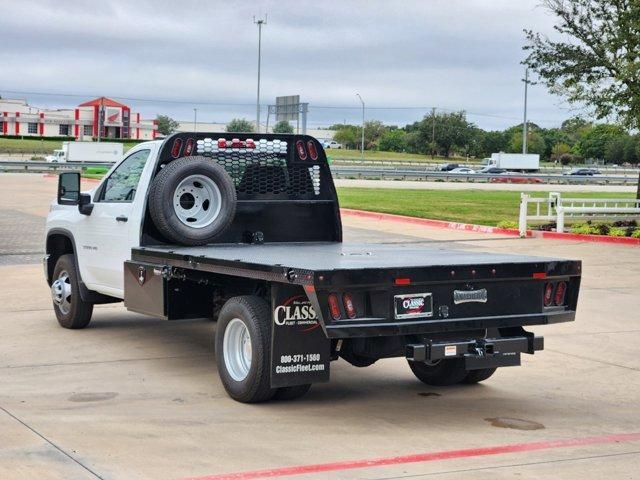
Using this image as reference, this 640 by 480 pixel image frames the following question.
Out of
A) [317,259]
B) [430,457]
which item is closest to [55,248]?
[317,259]

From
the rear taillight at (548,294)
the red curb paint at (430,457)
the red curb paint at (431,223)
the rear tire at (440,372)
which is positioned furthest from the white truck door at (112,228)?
the red curb paint at (431,223)

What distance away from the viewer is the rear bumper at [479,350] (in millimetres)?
7340

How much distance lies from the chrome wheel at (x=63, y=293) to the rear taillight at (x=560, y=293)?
5.42m

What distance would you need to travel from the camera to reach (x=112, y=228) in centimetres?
1018

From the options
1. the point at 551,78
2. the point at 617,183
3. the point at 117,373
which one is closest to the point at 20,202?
the point at 551,78

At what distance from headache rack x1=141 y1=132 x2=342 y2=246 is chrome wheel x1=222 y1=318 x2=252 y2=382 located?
1956mm

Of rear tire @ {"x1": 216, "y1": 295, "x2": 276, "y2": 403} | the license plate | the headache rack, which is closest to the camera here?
the license plate

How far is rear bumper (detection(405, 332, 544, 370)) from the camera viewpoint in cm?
734

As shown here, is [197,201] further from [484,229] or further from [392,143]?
[392,143]

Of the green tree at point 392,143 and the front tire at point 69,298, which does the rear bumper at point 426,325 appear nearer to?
the front tire at point 69,298

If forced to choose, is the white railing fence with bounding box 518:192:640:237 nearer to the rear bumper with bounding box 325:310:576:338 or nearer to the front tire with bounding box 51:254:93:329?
the front tire with bounding box 51:254:93:329

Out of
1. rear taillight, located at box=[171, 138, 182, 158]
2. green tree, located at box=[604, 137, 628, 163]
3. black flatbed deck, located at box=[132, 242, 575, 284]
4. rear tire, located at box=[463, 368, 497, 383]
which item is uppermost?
green tree, located at box=[604, 137, 628, 163]

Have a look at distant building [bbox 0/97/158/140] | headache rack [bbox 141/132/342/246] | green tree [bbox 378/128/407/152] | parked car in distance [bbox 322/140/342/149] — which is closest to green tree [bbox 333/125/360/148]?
parked car in distance [bbox 322/140/342/149]

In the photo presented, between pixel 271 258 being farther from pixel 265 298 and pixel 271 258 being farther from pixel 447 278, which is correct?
pixel 447 278
